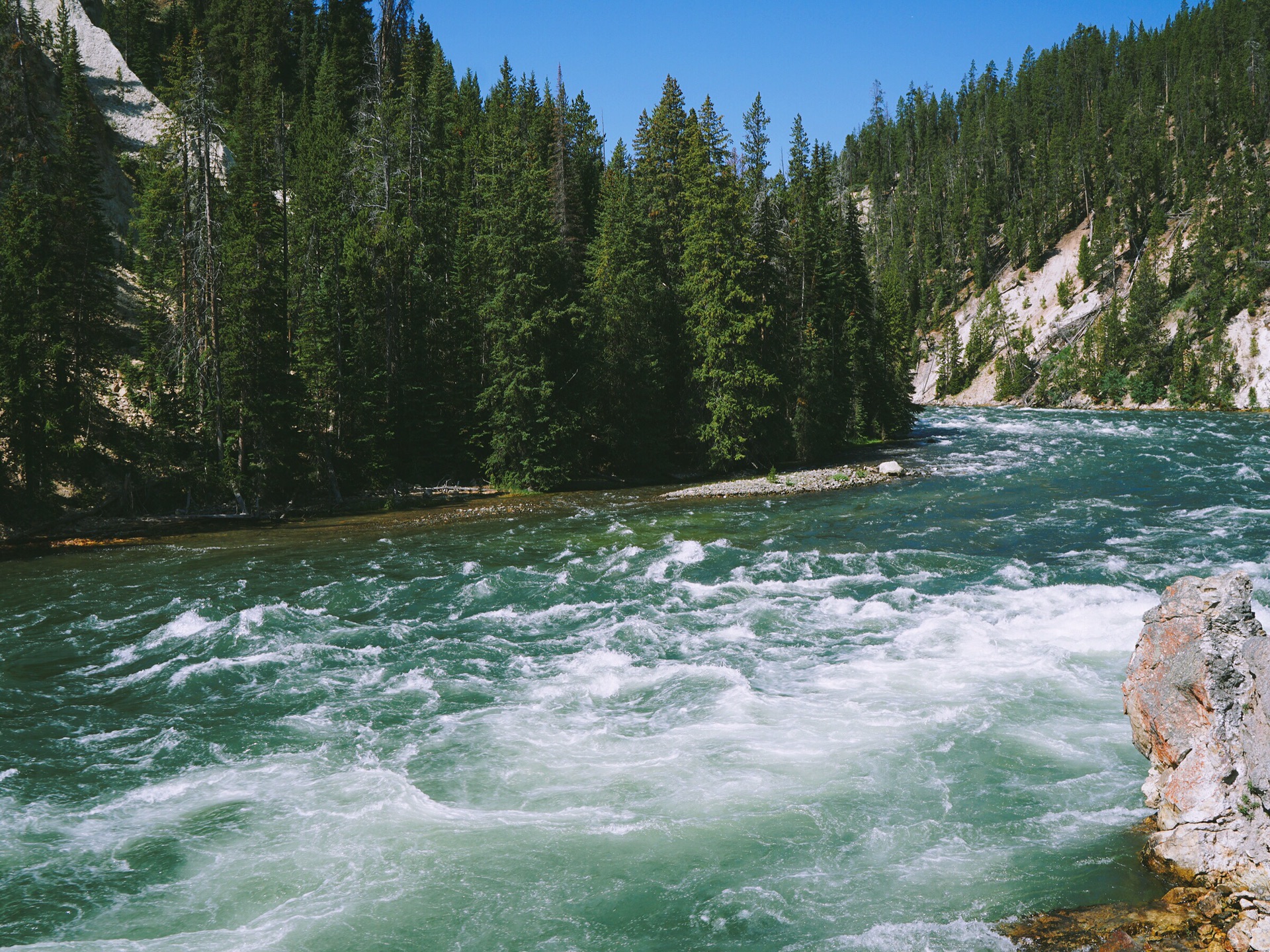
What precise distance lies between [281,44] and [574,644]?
77.5 metres

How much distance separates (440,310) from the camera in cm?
3619

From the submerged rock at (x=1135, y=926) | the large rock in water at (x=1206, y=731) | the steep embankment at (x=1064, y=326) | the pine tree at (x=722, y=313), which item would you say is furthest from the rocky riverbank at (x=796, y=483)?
the steep embankment at (x=1064, y=326)

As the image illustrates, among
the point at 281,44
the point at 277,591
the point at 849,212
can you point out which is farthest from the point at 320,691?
the point at 281,44

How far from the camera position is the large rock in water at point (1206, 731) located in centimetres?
671

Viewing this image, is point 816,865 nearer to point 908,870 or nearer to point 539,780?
point 908,870

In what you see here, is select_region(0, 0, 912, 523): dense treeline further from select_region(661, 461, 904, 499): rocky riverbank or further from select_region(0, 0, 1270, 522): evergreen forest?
select_region(661, 461, 904, 499): rocky riverbank

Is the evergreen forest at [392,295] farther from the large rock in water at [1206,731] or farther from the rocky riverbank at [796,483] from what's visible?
the large rock in water at [1206,731]

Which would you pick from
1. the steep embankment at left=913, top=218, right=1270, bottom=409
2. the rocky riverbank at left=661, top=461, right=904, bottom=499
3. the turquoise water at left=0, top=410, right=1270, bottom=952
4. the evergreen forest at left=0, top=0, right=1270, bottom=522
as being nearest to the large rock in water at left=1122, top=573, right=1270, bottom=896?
the turquoise water at left=0, top=410, right=1270, bottom=952

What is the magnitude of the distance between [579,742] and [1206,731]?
282 inches

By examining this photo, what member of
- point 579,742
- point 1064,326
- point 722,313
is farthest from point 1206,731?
point 1064,326

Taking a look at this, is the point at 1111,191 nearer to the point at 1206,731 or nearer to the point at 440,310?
the point at 440,310

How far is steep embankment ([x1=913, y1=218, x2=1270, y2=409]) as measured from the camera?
225ft

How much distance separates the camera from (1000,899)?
7215 mm

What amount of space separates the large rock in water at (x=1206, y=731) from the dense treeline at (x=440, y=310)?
27.4 meters
